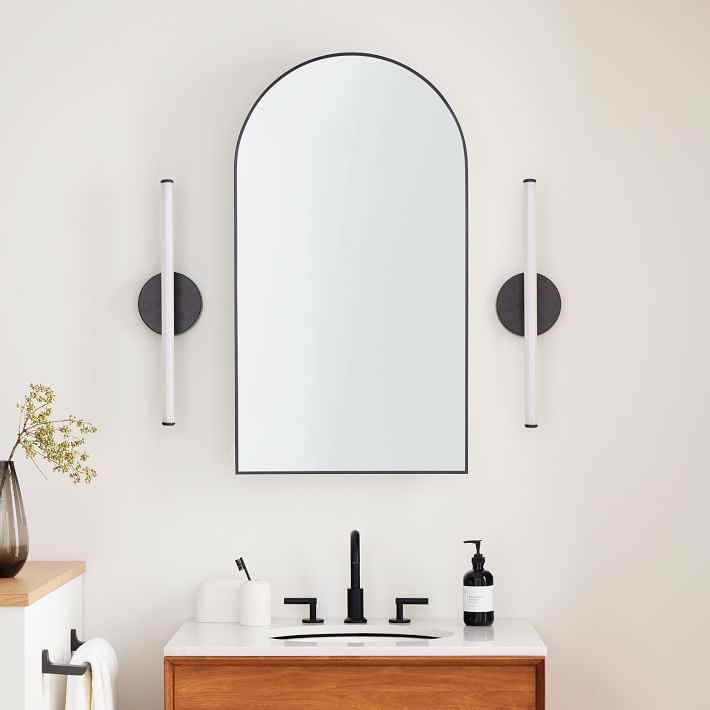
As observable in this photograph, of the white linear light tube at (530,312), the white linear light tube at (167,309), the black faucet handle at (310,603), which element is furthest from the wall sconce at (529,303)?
the white linear light tube at (167,309)

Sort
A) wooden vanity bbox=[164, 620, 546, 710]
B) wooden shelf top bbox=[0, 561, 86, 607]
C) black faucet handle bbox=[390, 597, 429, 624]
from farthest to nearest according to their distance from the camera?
1. black faucet handle bbox=[390, 597, 429, 624]
2. wooden vanity bbox=[164, 620, 546, 710]
3. wooden shelf top bbox=[0, 561, 86, 607]

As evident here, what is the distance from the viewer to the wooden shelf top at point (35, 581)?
1718mm

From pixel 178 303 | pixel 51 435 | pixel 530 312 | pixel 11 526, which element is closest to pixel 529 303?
pixel 530 312

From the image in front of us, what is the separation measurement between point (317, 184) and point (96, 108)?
53 centimetres

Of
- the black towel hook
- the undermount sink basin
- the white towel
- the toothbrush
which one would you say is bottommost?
the white towel

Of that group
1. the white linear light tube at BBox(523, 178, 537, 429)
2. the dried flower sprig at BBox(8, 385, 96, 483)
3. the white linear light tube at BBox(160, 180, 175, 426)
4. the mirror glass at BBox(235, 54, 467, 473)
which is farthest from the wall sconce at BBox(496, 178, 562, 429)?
the dried flower sprig at BBox(8, 385, 96, 483)

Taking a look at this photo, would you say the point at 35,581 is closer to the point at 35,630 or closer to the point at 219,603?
the point at 35,630

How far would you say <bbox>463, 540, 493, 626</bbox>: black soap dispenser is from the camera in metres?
2.00

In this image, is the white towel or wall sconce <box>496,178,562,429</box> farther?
wall sconce <box>496,178,562,429</box>

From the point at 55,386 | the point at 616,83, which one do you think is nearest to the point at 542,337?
the point at 616,83

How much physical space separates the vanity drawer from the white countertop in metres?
0.01

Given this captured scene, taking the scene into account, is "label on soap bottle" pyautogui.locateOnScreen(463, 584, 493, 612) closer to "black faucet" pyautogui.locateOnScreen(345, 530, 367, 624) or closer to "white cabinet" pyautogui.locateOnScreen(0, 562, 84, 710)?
"black faucet" pyautogui.locateOnScreen(345, 530, 367, 624)

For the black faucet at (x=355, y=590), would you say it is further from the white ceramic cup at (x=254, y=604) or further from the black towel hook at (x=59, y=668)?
the black towel hook at (x=59, y=668)

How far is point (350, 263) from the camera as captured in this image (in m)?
2.11
